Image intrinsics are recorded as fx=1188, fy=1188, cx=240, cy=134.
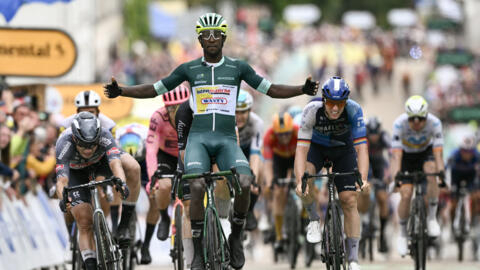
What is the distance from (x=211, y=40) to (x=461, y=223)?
9.83m

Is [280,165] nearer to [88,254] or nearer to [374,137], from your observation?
[374,137]

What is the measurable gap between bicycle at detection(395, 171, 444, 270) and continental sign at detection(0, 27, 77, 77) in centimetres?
638

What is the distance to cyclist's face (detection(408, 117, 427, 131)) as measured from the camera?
15.2 m

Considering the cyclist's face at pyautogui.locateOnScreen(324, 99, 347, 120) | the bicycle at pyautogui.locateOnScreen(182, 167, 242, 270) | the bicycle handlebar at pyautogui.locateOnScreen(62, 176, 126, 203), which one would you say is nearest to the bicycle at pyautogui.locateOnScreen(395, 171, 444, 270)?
the cyclist's face at pyautogui.locateOnScreen(324, 99, 347, 120)

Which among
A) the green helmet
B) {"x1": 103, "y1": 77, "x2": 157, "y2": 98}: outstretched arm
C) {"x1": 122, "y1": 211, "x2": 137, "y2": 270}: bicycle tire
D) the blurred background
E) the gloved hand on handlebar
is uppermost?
the blurred background

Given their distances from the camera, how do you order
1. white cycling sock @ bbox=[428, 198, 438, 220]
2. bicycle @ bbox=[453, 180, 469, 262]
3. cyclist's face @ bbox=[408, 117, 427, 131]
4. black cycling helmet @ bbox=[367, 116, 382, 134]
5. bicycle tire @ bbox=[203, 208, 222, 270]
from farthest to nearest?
bicycle @ bbox=[453, 180, 469, 262]
black cycling helmet @ bbox=[367, 116, 382, 134]
white cycling sock @ bbox=[428, 198, 438, 220]
cyclist's face @ bbox=[408, 117, 427, 131]
bicycle tire @ bbox=[203, 208, 222, 270]

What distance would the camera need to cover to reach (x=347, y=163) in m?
12.9

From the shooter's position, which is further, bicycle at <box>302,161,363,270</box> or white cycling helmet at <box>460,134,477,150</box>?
white cycling helmet at <box>460,134,477,150</box>

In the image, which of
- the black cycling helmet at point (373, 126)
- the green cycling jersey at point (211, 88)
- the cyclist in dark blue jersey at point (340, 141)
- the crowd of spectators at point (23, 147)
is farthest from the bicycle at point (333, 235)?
the black cycling helmet at point (373, 126)

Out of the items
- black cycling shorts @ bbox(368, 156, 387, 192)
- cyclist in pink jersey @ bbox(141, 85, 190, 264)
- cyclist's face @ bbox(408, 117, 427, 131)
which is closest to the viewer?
cyclist in pink jersey @ bbox(141, 85, 190, 264)

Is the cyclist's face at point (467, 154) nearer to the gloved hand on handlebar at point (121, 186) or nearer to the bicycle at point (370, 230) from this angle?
the bicycle at point (370, 230)

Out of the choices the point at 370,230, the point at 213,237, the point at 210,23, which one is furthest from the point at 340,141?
the point at 370,230

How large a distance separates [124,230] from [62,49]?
236 inches

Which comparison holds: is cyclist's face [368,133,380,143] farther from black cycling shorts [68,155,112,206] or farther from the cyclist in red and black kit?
the cyclist in red and black kit
